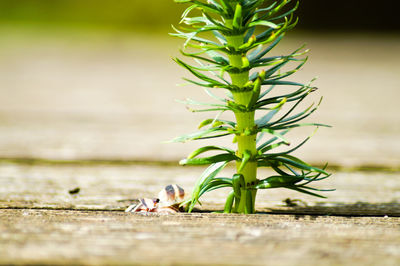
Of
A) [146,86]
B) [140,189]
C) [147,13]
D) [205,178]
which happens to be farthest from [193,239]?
[147,13]

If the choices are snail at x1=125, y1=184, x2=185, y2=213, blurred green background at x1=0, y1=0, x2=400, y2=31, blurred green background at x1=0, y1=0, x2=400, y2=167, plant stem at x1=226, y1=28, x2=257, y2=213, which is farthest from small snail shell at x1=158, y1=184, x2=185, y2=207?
blurred green background at x1=0, y1=0, x2=400, y2=31

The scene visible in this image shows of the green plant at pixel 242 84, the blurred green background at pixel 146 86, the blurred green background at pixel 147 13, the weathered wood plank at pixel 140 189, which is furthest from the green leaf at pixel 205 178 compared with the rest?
the blurred green background at pixel 147 13

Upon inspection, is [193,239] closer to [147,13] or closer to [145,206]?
[145,206]

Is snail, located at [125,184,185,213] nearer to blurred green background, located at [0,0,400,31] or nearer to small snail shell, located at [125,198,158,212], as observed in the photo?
small snail shell, located at [125,198,158,212]

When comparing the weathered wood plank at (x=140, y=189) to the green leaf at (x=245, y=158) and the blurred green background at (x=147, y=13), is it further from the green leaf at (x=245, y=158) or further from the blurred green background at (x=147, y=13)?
the blurred green background at (x=147, y=13)

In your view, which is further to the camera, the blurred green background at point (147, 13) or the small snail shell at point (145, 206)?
the blurred green background at point (147, 13)

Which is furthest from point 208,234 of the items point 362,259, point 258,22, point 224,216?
point 258,22

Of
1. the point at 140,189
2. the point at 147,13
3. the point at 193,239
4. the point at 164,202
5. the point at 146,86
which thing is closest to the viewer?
the point at 193,239
